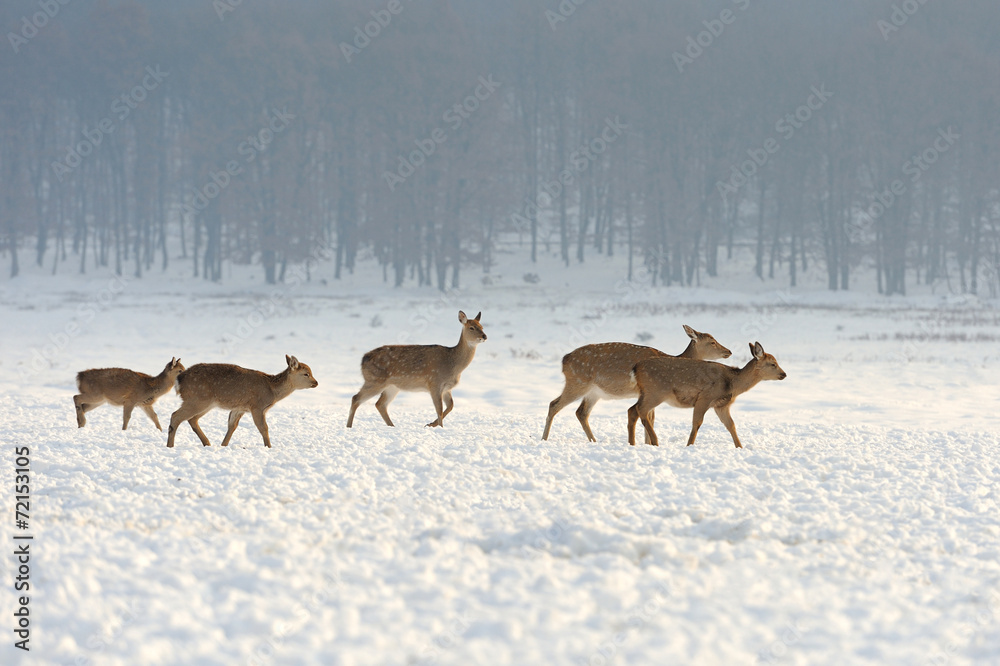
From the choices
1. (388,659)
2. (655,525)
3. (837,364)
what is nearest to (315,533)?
(388,659)

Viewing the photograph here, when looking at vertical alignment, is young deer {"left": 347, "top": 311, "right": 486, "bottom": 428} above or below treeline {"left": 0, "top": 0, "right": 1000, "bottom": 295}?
below

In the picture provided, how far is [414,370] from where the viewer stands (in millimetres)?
11227

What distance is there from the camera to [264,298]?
45.1 m

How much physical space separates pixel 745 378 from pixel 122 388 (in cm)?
692

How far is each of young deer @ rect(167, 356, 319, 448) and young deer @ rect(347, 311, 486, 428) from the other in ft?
6.32

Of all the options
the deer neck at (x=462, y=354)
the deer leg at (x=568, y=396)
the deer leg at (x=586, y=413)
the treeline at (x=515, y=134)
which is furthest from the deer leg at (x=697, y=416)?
the treeline at (x=515, y=134)

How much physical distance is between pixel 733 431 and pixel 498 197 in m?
44.3

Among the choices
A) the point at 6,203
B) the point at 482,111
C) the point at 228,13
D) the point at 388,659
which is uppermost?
the point at 228,13

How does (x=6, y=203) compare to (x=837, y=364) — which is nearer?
(x=837, y=364)

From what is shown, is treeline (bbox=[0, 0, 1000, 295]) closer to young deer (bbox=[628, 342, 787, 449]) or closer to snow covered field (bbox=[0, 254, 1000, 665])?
snow covered field (bbox=[0, 254, 1000, 665])

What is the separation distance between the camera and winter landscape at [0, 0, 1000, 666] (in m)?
4.69

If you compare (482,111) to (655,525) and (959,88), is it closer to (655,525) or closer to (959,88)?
(959,88)

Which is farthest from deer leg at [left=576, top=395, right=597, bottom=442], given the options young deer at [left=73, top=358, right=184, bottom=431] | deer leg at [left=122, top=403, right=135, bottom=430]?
deer leg at [left=122, top=403, right=135, bottom=430]

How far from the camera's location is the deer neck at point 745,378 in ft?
30.7
